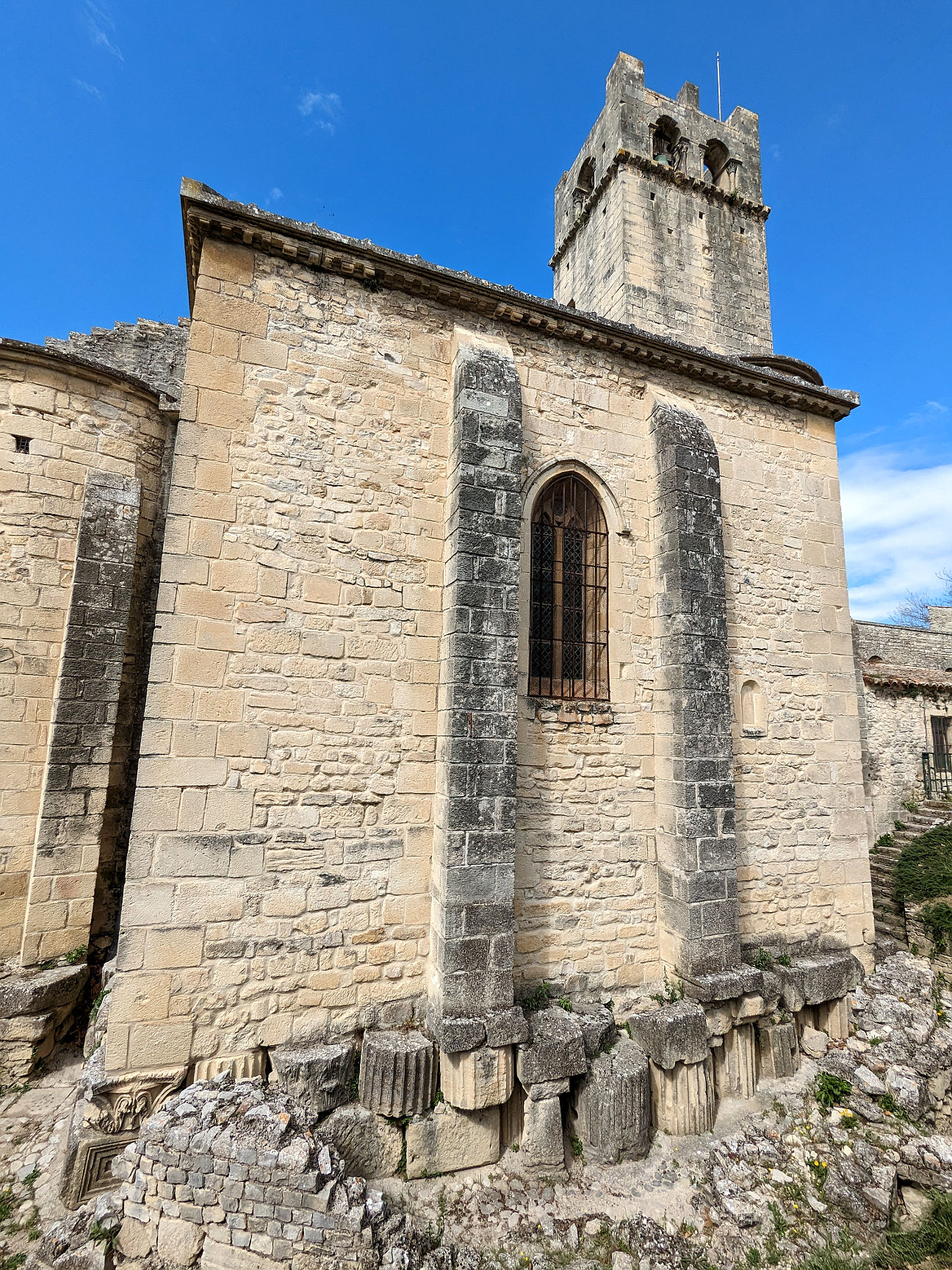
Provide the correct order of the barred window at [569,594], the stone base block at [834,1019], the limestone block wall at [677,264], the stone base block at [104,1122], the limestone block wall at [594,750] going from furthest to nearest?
the limestone block wall at [677,264] → the stone base block at [834,1019] → the barred window at [569,594] → the limestone block wall at [594,750] → the stone base block at [104,1122]

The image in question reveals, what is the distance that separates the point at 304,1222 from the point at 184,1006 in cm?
146

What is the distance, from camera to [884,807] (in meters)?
11.3

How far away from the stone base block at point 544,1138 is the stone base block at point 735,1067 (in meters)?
1.72

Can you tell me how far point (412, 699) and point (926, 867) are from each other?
8.58 meters

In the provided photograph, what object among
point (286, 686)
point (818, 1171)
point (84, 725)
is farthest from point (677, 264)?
point (818, 1171)

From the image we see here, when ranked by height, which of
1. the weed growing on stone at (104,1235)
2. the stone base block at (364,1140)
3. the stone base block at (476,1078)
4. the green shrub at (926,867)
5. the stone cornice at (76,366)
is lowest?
the weed growing on stone at (104,1235)

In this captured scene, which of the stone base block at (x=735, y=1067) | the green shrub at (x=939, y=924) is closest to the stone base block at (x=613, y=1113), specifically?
the stone base block at (x=735, y=1067)

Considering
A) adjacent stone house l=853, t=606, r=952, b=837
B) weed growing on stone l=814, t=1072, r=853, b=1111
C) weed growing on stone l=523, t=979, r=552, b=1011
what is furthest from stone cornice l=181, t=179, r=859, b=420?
adjacent stone house l=853, t=606, r=952, b=837

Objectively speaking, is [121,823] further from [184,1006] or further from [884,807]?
[884,807]

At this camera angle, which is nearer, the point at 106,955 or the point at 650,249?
the point at 106,955

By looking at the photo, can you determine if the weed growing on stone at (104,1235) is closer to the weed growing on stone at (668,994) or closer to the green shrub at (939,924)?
the weed growing on stone at (668,994)

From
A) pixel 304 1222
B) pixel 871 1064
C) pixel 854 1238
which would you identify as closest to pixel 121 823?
pixel 304 1222

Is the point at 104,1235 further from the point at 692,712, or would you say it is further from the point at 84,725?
the point at 692,712

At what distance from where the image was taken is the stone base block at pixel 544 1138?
417 cm
